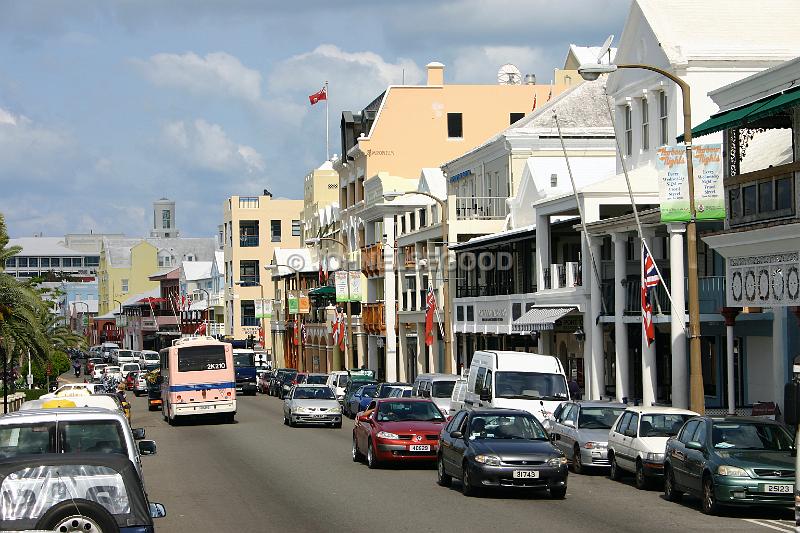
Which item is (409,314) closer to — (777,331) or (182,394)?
(182,394)

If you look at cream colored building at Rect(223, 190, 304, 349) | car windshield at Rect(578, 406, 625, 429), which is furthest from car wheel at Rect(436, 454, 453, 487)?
cream colored building at Rect(223, 190, 304, 349)

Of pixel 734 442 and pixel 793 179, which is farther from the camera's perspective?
pixel 793 179

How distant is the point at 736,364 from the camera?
1533 inches

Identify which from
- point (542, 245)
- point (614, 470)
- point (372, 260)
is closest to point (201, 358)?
point (542, 245)

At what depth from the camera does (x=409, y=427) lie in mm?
27906

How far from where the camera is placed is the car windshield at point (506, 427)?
76.0 feet

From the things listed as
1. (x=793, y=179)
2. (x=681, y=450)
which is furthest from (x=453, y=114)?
(x=681, y=450)

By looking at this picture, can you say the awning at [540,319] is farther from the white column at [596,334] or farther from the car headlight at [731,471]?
the car headlight at [731,471]

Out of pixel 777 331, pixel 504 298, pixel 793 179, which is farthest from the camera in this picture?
pixel 504 298

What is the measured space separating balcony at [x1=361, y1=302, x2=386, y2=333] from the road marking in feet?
185

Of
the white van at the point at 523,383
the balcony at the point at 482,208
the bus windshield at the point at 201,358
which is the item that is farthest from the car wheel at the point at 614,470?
the balcony at the point at 482,208

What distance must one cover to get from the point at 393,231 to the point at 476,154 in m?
16.4

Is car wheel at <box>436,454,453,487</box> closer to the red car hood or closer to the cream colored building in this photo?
the red car hood

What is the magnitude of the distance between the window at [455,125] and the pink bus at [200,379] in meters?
37.9
